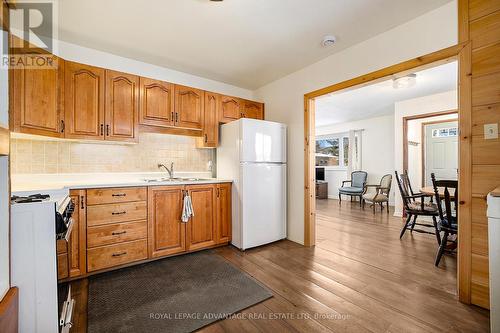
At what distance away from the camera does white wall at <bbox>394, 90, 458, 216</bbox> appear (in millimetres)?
4156

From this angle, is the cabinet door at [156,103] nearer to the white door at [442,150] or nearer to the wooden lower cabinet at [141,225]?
the wooden lower cabinet at [141,225]

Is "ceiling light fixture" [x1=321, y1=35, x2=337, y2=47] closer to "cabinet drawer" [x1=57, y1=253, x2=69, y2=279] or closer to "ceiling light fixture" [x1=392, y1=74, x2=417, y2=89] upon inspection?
"ceiling light fixture" [x1=392, y1=74, x2=417, y2=89]

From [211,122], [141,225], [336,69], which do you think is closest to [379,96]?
[336,69]

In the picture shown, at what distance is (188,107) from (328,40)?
1.85 meters

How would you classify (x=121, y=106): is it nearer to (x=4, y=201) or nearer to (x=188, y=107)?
(x=188, y=107)

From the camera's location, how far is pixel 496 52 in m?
1.62

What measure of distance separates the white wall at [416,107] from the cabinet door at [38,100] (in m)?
5.71

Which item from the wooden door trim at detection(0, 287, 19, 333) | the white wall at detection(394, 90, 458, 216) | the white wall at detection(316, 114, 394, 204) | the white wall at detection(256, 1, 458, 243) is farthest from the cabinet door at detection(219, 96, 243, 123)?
the white wall at detection(316, 114, 394, 204)

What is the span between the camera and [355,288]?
6.50ft

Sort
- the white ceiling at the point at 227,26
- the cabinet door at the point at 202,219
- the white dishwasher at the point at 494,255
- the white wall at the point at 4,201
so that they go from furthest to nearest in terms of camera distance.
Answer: the cabinet door at the point at 202,219 → the white ceiling at the point at 227,26 → the white dishwasher at the point at 494,255 → the white wall at the point at 4,201

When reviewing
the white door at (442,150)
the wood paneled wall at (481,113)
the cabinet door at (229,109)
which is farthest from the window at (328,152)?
the wood paneled wall at (481,113)

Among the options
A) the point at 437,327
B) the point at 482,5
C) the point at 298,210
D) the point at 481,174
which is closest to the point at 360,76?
the point at 482,5

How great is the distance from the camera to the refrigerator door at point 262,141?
2889mm

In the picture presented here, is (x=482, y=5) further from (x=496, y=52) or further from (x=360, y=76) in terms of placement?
→ (x=360, y=76)
